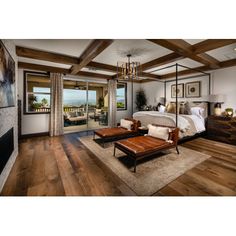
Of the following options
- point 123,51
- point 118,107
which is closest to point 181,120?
point 123,51

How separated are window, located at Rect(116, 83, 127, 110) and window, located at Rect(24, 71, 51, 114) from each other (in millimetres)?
3503

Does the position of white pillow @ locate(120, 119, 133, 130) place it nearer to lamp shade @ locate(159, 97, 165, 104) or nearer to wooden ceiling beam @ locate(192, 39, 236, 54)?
wooden ceiling beam @ locate(192, 39, 236, 54)

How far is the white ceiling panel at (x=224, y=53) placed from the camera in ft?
10.9

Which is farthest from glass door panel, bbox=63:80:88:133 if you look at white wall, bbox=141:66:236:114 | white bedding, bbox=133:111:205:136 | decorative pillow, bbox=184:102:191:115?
white wall, bbox=141:66:236:114

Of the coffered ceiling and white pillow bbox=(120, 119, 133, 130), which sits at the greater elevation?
the coffered ceiling

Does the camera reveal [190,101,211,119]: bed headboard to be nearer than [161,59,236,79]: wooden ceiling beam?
No

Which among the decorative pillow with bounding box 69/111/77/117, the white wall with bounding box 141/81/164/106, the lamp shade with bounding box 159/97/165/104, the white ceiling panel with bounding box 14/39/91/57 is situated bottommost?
the decorative pillow with bounding box 69/111/77/117

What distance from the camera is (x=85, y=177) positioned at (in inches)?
86.1

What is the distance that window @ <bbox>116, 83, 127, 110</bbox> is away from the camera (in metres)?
7.32

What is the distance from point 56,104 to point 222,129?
5757mm

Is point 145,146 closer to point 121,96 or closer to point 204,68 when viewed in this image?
point 204,68

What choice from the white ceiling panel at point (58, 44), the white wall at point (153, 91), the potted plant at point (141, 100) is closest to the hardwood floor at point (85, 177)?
the white ceiling panel at point (58, 44)
